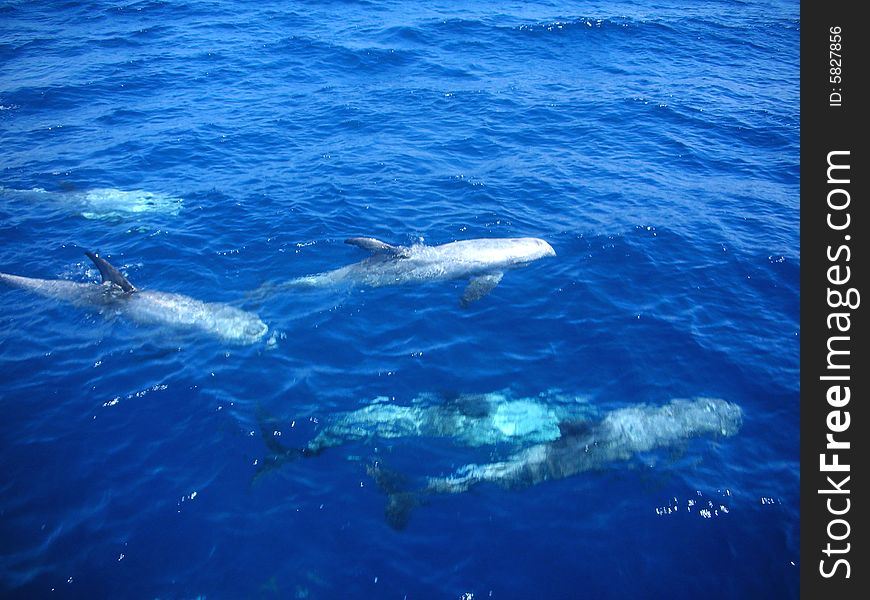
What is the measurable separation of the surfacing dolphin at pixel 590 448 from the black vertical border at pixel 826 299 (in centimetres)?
320

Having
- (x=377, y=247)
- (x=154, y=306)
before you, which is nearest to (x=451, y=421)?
(x=377, y=247)

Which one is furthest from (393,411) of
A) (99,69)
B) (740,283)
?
(99,69)

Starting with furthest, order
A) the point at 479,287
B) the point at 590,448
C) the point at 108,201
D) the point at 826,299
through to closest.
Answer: the point at 108,201
the point at 479,287
the point at 590,448
the point at 826,299

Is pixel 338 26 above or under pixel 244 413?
above

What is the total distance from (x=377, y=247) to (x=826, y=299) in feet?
36.5

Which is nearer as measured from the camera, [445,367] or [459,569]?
[459,569]

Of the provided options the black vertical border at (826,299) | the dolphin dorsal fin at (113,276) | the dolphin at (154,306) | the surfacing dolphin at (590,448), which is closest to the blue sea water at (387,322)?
the surfacing dolphin at (590,448)

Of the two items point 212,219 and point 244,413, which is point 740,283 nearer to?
point 244,413

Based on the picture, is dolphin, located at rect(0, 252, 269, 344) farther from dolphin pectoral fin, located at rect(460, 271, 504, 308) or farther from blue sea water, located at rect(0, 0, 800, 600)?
dolphin pectoral fin, located at rect(460, 271, 504, 308)

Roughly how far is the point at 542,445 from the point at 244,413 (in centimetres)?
658

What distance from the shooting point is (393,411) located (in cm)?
1189

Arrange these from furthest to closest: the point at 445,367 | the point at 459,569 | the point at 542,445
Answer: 1. the point at 445,367
2. the point at 542,445
3. the point at 459,569

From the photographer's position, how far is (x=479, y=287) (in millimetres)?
15812

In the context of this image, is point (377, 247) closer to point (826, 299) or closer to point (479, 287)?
point (479, 287)
